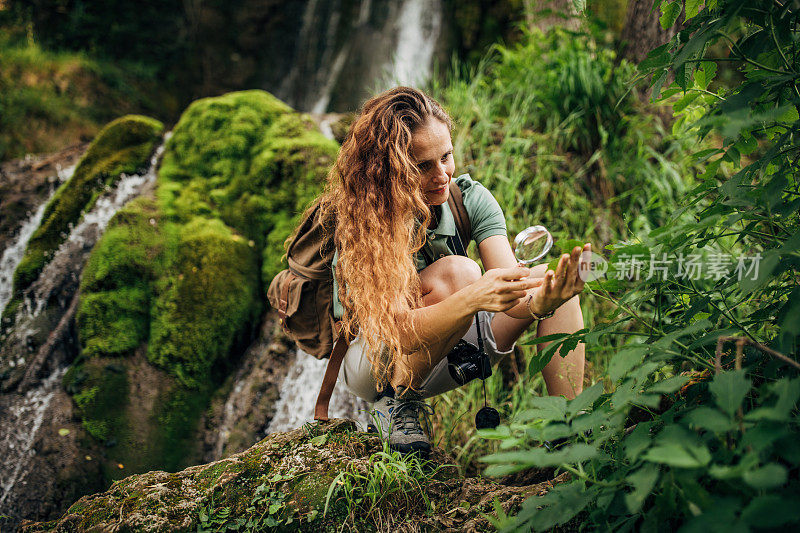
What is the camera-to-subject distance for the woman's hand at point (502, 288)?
144 centimetres

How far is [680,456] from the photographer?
80 cm

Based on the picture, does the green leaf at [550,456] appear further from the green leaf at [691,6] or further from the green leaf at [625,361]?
the green leaf at [691,6]

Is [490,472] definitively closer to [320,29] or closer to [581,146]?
[581,146]

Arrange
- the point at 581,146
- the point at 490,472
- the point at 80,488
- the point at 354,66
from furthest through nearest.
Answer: the point at 354,66, the point at 581,146, the point at 80,488, the point at 490,472

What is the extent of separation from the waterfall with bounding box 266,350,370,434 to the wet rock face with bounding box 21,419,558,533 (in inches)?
36.1

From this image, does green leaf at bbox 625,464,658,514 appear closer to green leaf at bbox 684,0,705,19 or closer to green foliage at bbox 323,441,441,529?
green foliage at bbox 323,441,441,529

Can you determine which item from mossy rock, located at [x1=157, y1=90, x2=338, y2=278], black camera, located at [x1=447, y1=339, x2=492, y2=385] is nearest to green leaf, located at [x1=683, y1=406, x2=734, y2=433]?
black camera, located at [x1=447, y1=339, x2=492, y2=385]

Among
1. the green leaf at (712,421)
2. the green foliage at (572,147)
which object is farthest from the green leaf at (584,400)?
the green foliage at (572,147)

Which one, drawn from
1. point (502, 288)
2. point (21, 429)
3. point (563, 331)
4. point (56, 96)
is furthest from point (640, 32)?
point (56, 96)

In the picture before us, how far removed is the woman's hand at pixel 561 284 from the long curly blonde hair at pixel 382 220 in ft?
1.33

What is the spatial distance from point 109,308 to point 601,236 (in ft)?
10.1

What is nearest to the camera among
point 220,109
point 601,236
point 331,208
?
point 331,208

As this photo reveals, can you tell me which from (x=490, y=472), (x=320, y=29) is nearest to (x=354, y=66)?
(x=320, y=29)

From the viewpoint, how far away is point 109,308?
3027 millimetres
